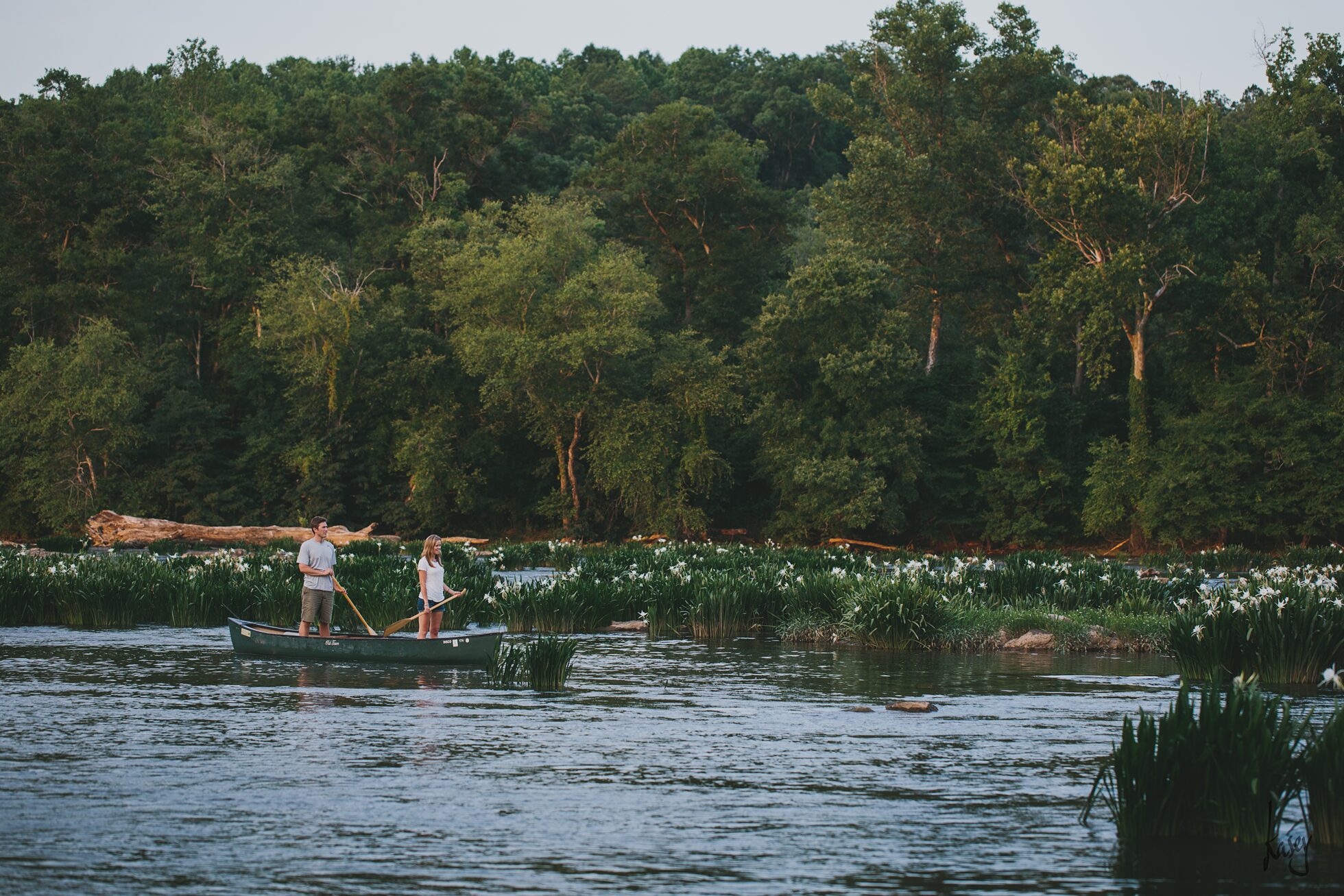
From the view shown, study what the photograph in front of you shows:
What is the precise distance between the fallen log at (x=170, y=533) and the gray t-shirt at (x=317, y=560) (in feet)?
87.2

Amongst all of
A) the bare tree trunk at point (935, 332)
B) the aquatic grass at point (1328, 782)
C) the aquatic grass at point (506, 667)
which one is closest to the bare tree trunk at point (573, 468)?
the bare tree trunk at point (935, 332)

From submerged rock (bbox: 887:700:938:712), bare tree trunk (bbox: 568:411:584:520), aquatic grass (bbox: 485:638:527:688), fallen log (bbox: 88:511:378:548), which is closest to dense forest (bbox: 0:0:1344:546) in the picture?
bare tree trunk (bbox: 568:411:584:520)

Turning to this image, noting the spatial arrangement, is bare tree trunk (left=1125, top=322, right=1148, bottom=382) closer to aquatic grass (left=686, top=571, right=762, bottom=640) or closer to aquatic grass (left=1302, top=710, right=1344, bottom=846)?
aquatic grass (left=686, top=571, right=762, bottom=640)

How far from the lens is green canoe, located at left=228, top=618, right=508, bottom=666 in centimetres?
1798

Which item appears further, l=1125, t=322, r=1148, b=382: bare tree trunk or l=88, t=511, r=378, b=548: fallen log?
l=1125, t=322, r=1148, b=382: bare tree trunk

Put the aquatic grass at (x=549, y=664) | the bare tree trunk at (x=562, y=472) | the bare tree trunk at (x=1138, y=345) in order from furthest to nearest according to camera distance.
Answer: the bare tree trunk at (x=562, y=472) < the bare tree trunk at (x=1138, y=345) < the aquatic grass at (x=549, y=664)

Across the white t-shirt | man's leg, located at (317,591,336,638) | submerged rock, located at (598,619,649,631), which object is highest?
the white t-shirt

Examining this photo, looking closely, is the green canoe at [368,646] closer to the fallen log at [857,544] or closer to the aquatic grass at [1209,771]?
the aquatic grass at [1209,771]

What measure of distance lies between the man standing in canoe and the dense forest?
3383 centimetres

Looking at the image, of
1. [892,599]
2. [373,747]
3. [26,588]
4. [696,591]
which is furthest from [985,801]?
[26,588]

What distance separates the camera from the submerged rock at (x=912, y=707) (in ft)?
47.4

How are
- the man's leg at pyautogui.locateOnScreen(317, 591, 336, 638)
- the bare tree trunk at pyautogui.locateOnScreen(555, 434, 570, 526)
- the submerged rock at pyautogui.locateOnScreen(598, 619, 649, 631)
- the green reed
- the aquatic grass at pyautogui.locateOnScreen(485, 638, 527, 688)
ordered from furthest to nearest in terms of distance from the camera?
1. the bare tree trunk at pyautogui.locateOnScreen(555, 434, 570, 526)
2. the submerged rock at pyautogui.locateOnScreen(598, 619, 649, 631)
3. the man's leg at pyautogui.locateOnScreen(317, 591, 336, 638)
4. the aquatic grass at pyautogui.locateOnScreen(485, 638, 527, 688)
5. the green reed

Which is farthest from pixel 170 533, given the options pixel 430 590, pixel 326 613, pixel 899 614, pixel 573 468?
pixel 899 614

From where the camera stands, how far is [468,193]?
70500 mm
